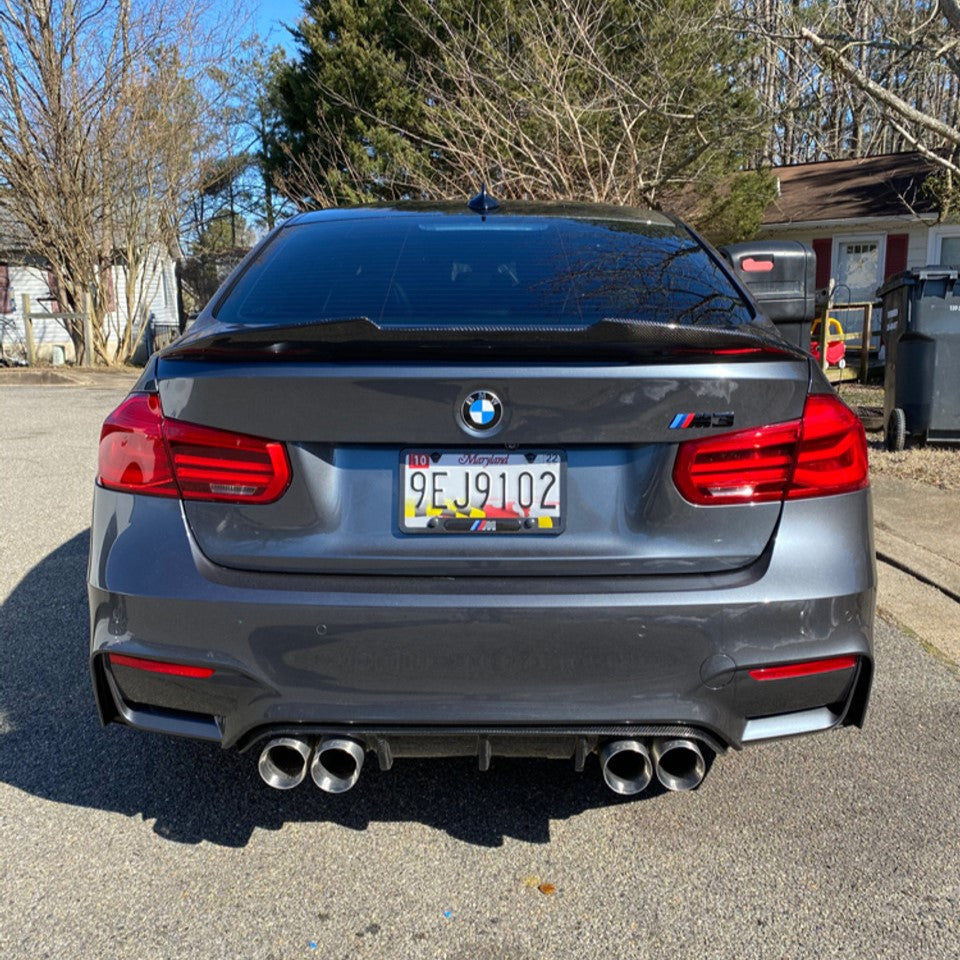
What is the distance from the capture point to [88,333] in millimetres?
18719

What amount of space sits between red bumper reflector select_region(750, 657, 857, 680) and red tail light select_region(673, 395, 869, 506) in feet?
1.21

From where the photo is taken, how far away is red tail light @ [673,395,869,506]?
200 centimetres

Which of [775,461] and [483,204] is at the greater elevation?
[483,204]

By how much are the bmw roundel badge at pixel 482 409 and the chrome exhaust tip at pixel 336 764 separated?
2.50ft

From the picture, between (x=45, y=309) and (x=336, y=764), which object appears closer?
(x=336, y=764)

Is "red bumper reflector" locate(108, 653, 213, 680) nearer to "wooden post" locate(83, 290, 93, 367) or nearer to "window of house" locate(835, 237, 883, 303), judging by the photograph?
"wooden post" locate(83, 290, 93, 367)

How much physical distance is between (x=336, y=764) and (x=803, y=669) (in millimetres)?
1081

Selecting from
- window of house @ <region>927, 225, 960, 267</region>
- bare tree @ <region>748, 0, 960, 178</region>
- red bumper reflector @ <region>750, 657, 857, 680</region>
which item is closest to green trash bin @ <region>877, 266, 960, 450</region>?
bare tree @ <region>748, 0, 960, 178</region>

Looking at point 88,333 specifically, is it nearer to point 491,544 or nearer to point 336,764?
point 336,764

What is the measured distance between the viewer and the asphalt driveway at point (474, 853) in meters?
2.08

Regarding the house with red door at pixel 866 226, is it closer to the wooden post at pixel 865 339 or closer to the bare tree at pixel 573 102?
the wooden post at pixel 865 339

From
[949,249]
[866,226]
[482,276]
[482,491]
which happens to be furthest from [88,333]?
[482,491]

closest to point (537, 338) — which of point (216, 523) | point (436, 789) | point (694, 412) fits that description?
point (694, 412)

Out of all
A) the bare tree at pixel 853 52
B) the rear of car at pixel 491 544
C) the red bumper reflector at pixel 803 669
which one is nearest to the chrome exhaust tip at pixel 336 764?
the rear of car at pixel 491 544
